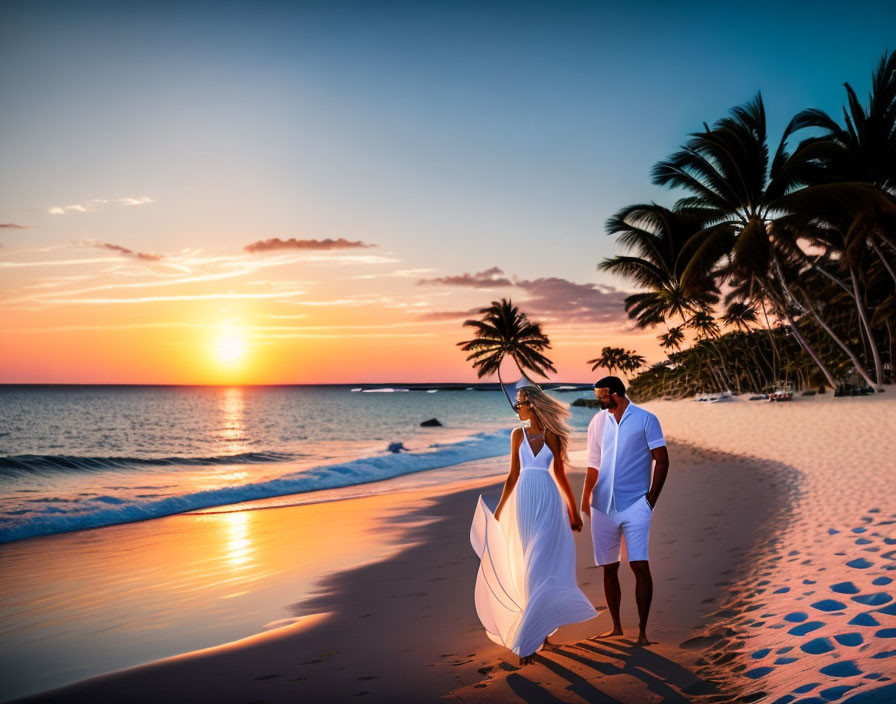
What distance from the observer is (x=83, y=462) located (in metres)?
23.5

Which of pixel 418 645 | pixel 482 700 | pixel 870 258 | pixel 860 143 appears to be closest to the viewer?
pixel 482 700

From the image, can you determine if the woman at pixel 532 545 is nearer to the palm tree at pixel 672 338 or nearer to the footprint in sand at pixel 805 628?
the footprint in sand at pixel 805 628

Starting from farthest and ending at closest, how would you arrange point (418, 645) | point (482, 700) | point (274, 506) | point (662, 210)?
point (662, 210) → point (274, 506) → point (418, 645) → point (482, 700)

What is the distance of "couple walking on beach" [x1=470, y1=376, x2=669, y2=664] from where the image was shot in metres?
4.27

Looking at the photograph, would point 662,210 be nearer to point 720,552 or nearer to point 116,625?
point 720,552

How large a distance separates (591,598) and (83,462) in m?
22.8

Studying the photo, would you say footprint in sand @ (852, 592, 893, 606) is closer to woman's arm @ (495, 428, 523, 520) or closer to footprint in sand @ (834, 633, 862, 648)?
footprint in sand @ (834, 633, 862, 648)

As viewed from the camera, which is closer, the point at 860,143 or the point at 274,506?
the point at 274,506

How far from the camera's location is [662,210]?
30688 millimetres

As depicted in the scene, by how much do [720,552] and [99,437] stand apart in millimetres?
43915

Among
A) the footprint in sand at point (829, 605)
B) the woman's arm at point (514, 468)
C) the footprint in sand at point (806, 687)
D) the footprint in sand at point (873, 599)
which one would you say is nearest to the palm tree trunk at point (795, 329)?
the footprint in sand at point (873, 599)

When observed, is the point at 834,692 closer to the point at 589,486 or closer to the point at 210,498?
the point at 589,486

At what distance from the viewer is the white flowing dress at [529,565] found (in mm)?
4191

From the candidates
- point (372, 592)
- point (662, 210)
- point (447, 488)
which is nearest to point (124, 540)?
point (372, 592)
